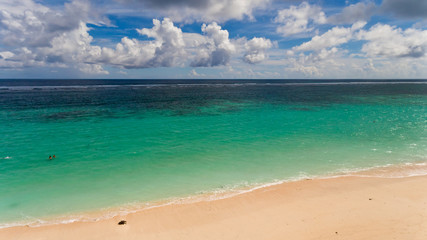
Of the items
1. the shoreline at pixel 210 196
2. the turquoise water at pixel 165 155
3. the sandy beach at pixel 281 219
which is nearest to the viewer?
the sandy beach at pixel 281 219

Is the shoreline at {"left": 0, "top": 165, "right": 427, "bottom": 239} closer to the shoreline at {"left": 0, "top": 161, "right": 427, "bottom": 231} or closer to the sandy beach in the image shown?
the sandy beach

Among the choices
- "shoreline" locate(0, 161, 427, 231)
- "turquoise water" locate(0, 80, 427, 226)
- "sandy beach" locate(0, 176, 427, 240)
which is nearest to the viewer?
"sandy beach" locate(0, 176, 427, 240)

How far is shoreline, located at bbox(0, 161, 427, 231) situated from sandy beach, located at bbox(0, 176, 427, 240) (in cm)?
35

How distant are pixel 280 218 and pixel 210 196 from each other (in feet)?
14.3

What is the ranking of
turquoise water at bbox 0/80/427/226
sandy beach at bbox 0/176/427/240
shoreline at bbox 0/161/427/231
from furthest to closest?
1. turquoise water at bbox 0/80/427/226
2. shoreline at bbox 0/161/427/231
3. sandy beach at bbox 0/176/427/240

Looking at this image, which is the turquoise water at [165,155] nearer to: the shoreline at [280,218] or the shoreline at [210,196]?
the shoreline at [210,196]

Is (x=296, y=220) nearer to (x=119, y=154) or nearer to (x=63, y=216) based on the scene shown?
(x=63, y=216)

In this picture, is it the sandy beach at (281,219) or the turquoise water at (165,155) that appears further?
the turquoise water at (165,155)

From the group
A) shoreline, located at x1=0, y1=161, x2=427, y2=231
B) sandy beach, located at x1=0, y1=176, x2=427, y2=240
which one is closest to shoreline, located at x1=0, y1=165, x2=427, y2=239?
sandy beach, located at x1=0, y1=176, x2=427, y2=240

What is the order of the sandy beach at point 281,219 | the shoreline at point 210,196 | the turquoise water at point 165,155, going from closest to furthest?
1. the sandy beach at point 281,219
2. the shoreline at point 210,196
3. the turquoise water at point 165,155

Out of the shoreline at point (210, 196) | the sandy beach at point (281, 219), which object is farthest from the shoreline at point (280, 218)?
the shoreline at point (210, 196)

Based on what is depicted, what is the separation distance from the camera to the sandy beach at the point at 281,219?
35.3 ft

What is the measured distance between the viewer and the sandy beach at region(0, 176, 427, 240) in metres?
10.8

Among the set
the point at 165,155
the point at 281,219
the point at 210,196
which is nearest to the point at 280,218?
the point at 281,219
